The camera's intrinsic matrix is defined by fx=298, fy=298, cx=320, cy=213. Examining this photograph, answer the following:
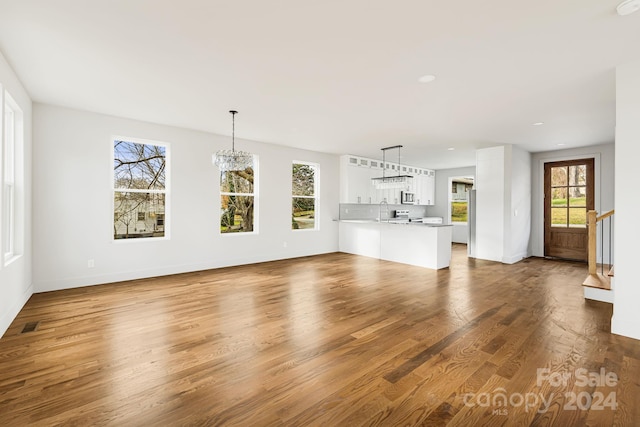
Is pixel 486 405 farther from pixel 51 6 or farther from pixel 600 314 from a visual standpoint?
pixel 51 6

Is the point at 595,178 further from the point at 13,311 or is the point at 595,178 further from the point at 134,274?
the point at 13,311

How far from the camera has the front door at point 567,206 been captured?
6703 mm

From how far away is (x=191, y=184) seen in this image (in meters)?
5.63

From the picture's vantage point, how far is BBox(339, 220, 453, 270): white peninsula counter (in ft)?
19.8

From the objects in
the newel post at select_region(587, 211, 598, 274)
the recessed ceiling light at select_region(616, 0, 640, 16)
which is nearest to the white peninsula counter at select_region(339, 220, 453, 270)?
the newel post at select_region(587, 211, 598, 274)

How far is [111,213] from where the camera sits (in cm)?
480

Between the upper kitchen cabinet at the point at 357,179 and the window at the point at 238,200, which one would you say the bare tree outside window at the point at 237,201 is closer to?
the window at the point at 238,200

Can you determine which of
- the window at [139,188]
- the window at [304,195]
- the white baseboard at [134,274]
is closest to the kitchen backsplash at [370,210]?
the window at [304,195]

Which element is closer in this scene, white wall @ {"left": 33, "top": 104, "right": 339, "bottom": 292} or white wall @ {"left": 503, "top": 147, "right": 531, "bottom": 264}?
white wall @ {"left": 33, "top": 104, "right": 339, "bottom": 292}

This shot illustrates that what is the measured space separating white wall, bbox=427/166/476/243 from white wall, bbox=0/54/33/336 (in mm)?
10575

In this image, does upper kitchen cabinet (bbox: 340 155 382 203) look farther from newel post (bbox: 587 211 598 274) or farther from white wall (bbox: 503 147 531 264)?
newel post (bbox: 587 211 598 274)

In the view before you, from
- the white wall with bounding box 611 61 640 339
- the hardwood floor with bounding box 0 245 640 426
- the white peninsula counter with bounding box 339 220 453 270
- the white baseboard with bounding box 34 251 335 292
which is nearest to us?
the hardwood floor with bounding box 0 245 640 426

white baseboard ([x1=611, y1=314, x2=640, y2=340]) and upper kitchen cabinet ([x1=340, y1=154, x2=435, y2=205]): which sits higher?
upper kitchen cabinet ([x1=340, y1=154, x2=435, y2=205])

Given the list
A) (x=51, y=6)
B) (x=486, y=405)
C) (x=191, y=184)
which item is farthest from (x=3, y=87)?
(x=486, y=405)
